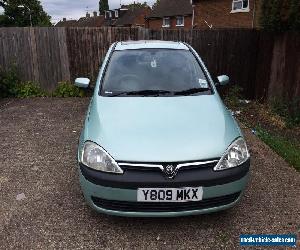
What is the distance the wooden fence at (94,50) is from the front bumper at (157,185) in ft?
19.9

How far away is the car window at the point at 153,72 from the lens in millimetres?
4262

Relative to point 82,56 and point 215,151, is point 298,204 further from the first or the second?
point 82,56

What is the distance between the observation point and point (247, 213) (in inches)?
145

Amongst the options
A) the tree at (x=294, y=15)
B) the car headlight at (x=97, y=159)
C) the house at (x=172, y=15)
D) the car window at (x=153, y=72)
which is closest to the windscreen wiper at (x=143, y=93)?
the car window at (x=153, y=72)

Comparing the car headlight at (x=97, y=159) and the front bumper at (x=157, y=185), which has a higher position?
the car headlight at (x=97, y=159)

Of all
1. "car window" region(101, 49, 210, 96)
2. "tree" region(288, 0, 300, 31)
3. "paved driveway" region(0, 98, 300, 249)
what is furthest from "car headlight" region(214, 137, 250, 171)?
"tree" region(288, 0, 300, 31)

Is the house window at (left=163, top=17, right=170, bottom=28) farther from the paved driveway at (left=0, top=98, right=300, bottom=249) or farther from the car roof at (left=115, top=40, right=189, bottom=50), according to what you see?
the paved driveway at (left=0, top=98, right=300, bottom=249)

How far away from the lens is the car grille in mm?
3068

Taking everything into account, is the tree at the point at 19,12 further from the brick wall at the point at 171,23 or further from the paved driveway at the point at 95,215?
the paved driveway at the point at 95,215

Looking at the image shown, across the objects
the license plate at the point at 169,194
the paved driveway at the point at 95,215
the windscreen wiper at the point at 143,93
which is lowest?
→ the paved driveway at the point at 95,215

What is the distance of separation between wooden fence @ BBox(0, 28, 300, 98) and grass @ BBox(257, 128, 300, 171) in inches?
107

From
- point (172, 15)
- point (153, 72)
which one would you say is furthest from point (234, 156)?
point (172, 15)

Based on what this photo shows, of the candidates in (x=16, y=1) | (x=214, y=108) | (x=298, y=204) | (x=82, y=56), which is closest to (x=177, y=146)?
(x=214, y=108)

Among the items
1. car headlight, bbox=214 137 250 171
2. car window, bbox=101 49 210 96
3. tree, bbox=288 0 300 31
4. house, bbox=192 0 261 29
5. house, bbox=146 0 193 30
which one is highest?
house, bbox=146 0 193 30
